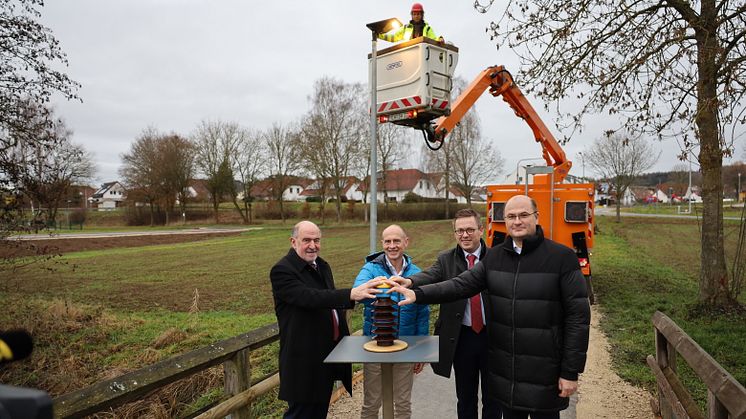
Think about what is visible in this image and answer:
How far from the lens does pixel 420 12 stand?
17.9 feet

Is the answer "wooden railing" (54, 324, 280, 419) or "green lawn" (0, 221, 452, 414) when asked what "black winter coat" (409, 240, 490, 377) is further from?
"green lawn" (0, 221, 452, 414)

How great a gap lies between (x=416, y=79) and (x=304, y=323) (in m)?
3.26

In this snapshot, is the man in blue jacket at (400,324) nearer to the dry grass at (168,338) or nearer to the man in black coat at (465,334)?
the man in black coat at (465,334)

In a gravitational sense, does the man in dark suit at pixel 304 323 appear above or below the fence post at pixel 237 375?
above

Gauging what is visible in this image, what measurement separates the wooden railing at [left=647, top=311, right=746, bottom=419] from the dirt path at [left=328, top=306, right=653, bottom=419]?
0.24 metres

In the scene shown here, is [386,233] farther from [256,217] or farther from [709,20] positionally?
[256,217]

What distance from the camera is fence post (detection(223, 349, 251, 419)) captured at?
12.7 ft

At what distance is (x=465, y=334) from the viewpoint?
12.9ft

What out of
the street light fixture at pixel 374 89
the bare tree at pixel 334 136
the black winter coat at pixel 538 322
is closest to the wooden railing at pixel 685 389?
the black winter coat at pixel 538 322

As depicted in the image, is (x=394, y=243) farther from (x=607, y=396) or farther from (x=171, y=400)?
(x=171, y=400)

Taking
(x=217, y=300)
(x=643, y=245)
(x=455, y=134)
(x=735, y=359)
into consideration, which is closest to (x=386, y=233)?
(x=735, y=359)

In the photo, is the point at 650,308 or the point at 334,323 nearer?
the point at 334,323

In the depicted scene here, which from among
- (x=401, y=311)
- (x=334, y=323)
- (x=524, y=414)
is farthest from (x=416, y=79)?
(x=524, y=414)

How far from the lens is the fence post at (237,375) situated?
3.86 metres
